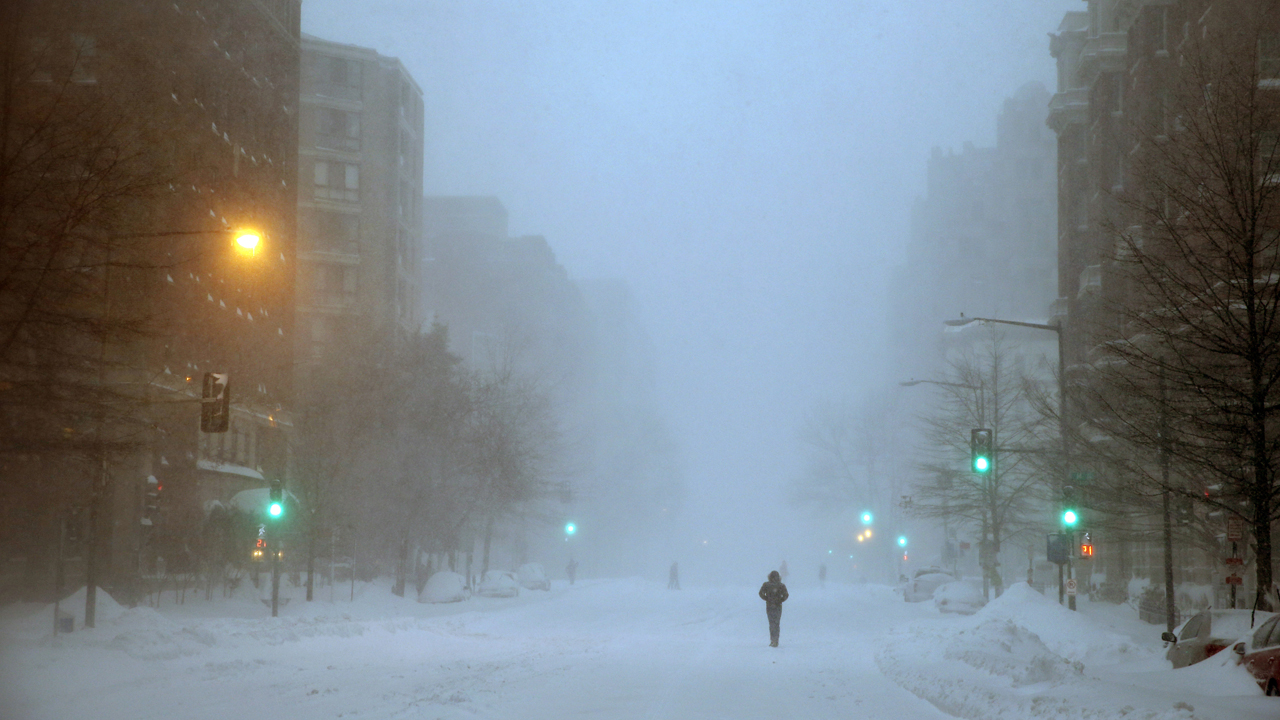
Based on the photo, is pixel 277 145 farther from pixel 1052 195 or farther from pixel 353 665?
pixel 1052 195

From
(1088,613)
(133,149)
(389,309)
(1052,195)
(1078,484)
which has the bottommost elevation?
(1088,613)

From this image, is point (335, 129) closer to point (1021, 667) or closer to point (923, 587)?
point (923, 587)

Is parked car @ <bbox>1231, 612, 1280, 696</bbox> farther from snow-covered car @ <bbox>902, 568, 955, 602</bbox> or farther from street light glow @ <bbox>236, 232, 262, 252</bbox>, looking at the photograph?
snow-covered car @ <bbox>902, 568, 955, 602</bbox>

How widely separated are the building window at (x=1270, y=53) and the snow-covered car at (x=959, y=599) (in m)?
20.5

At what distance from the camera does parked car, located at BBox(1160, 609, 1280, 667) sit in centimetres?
1973

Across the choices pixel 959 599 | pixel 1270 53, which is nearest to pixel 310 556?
pixel 959 599

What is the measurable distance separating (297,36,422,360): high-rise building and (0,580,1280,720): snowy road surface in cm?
4105

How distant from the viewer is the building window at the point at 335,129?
245ft

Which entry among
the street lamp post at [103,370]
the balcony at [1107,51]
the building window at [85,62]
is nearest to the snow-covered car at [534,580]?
the street lamp post at [103,370]

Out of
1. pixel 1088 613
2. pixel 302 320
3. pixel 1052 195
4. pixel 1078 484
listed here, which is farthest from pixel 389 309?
pixel 1052 195

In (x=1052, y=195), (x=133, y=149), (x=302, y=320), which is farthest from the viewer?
(x=1052, y=195)

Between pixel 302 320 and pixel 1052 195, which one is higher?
pixel 1052 195

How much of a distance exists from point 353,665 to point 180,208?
16759 mm

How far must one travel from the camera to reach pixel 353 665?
20.6 m
